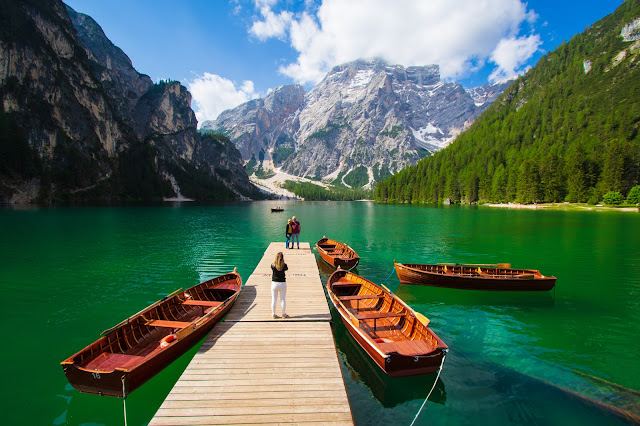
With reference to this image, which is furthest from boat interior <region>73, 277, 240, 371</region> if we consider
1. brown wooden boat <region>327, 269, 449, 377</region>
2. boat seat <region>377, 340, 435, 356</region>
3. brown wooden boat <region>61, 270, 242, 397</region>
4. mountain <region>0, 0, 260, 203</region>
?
mountain <region>0, 0, 260, 203</region>

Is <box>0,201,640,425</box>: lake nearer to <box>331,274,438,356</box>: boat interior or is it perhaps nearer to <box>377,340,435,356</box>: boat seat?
<box>331,274,438,356</box>: boat interior

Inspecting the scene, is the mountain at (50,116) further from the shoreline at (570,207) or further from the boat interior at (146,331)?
the shoreline at (570,207)

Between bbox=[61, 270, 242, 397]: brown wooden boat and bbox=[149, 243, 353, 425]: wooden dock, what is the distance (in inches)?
38.0

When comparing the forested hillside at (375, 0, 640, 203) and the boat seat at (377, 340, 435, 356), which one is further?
the forested hillside at (375, 0, 640, 203)

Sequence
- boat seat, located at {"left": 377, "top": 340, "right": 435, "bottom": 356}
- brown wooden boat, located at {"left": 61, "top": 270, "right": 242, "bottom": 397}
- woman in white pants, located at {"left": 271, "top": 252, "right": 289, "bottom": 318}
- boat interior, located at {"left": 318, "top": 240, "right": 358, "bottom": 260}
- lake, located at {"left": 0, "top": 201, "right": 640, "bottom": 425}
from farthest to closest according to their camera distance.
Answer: boat interior, located at {"left": 318, "top": 240, "right": 358, "bottom": 260} < woman in white pants, located at {"left": 271, "top": 252, "right": 289, "bottom": 318} < boat seat, located at {"left": 377, "top": 340, "right": 435, "bottom": 356} < lake, located at {"left": 0, "top": 201, "right": 640, "bottom": 425} < brown wooden boat, located at {"left": 61, "top": 270, "right": 242, "bottom": 397}

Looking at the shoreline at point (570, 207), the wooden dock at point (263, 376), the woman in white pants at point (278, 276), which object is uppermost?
the shoreline at point (570, 207)

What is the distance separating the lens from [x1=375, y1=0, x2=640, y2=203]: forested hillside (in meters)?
105

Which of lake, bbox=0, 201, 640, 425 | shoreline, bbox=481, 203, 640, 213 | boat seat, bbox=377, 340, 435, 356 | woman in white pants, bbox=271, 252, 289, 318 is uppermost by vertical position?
shoreline, bbox=481, 203, 640, 213

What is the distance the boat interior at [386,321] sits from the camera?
10.5 meters

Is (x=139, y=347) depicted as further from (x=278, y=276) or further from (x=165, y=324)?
(x=278, y=276)

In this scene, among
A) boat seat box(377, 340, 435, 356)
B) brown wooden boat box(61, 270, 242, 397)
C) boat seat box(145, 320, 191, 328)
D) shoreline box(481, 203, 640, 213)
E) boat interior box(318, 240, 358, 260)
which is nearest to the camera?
brown wooden boat box(61, 270, 242, 397)

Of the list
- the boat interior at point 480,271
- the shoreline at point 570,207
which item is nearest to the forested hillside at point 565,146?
the shoreline at point 570,207

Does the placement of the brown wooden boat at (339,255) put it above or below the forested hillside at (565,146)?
below

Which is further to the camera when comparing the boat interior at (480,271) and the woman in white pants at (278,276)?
the boat interior at (480,271)
